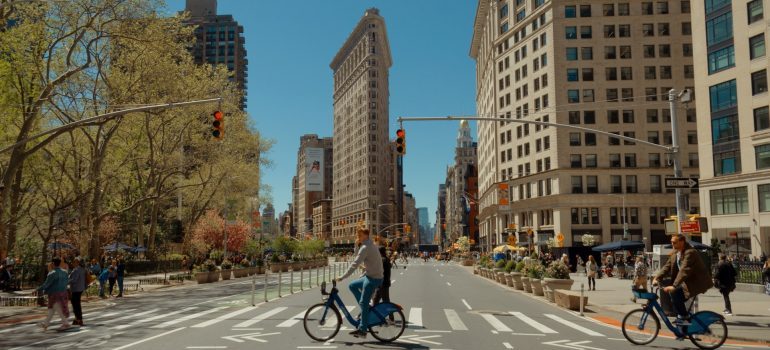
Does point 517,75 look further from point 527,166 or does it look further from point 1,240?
point 1,240

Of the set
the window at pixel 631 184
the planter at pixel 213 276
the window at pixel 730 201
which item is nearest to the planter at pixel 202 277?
the planter at pixel 213 276

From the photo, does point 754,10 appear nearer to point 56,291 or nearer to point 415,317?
point 415,317

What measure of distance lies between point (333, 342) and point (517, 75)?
78.1 m

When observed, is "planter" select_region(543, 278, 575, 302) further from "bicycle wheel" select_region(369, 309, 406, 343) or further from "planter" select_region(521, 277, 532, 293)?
"bicycle wheel" select_region(369, 309, 406, 343)

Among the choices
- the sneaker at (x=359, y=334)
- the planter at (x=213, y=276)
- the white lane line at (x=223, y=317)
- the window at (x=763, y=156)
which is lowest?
the planter at (x=213, y=276)

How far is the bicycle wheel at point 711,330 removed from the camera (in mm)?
10656

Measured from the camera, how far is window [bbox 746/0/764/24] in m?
43.7

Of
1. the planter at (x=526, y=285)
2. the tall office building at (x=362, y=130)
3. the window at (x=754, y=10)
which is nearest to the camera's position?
the planter at (x=526, y=285)

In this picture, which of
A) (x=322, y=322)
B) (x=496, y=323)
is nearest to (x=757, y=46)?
(x=496, y=323)

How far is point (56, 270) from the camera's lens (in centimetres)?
1438

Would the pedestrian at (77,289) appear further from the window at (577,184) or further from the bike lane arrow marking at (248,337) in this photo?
the window at (577,184)

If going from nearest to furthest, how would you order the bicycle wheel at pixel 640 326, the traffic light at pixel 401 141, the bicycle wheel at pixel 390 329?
the bicycle wheel at pixel 640 326 → the bicycle wheel at pixel 390 329 → the traffic light at pixel 401 141

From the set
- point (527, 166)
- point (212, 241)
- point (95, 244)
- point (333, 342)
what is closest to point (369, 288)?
point (333, 342)

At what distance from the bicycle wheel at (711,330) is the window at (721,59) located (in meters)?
42.1
